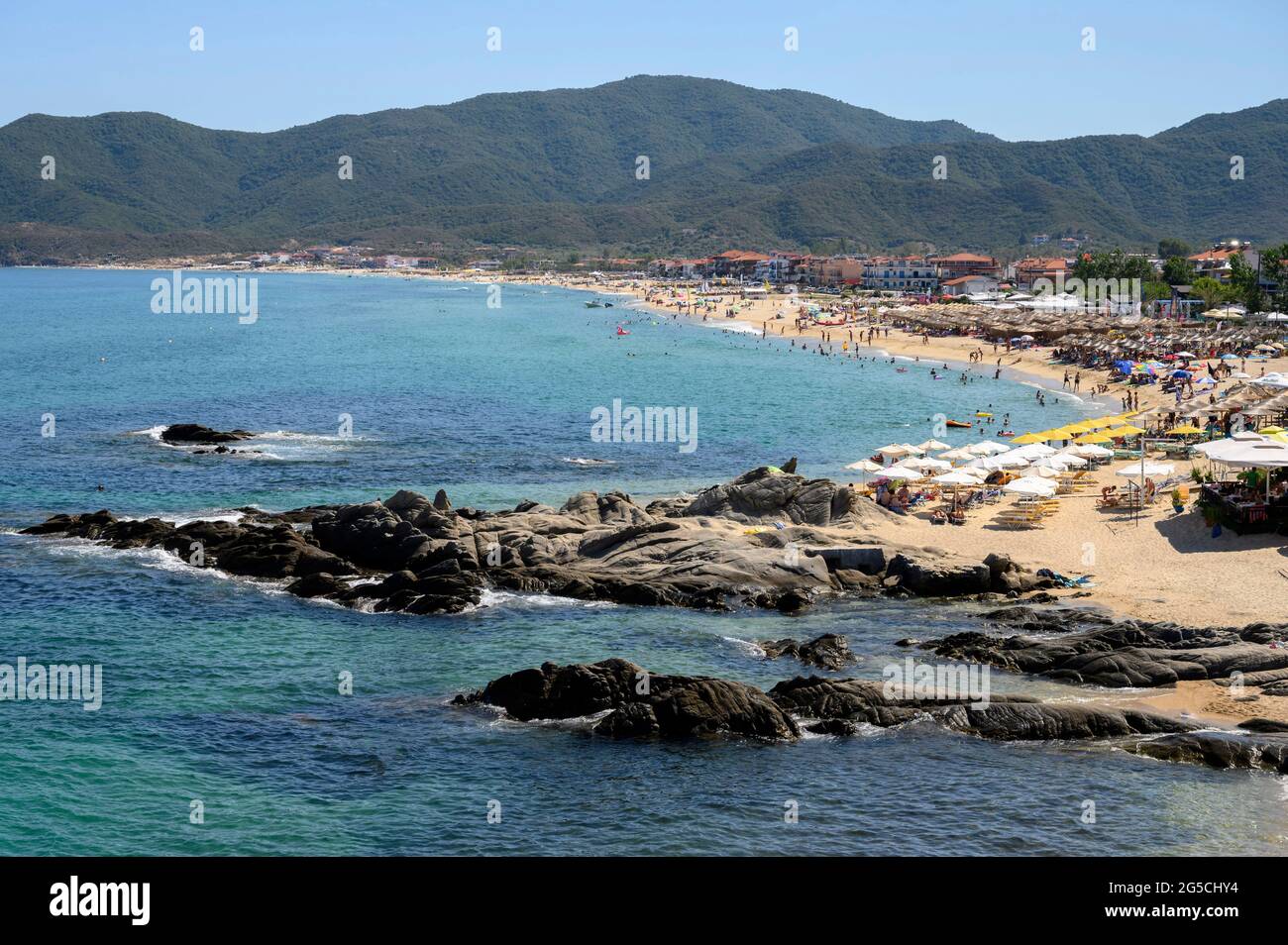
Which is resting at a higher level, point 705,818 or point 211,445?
point 211,445

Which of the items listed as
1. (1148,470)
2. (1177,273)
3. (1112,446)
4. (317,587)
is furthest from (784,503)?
(1177,273)

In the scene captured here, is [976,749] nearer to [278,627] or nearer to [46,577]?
[278,627]

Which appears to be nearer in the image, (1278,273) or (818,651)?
(818,651)

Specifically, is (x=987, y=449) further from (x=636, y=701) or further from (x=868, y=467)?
(x=636, y=701)

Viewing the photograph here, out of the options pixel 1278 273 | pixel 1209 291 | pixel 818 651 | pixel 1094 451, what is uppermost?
pixel 1278 273

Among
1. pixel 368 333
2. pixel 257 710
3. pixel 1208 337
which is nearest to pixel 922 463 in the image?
pixel 257 710

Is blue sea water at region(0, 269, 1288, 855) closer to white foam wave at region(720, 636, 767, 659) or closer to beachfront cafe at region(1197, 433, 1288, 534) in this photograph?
white foam wave at region(720, 636, 767, 659)

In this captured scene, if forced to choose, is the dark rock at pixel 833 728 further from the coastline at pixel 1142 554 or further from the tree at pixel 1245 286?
the tree at pixel 1245 286
